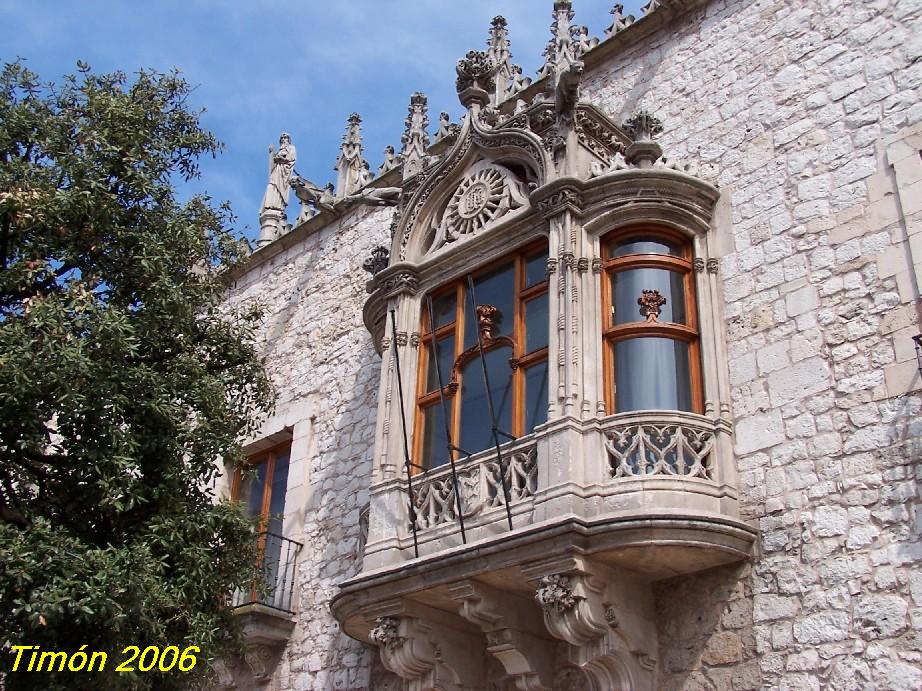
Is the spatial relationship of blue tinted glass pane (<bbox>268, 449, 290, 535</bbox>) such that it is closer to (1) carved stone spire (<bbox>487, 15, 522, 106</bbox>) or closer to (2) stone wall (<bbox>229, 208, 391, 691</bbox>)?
(2) stone wall (<bbox>229, 208, 391, 691</bbox>)

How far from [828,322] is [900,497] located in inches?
64.1

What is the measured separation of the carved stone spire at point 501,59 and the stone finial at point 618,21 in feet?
4.55

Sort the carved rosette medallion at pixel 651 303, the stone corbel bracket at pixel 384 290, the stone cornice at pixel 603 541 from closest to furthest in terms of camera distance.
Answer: the stone cornice at pixel 603 541
the carved rosette medallion at pixel 651 303
the stone corbel bracket at pixel 384 290

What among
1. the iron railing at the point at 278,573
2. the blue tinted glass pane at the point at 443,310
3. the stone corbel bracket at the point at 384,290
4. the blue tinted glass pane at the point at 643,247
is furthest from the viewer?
the iron railing at the point at 278,573

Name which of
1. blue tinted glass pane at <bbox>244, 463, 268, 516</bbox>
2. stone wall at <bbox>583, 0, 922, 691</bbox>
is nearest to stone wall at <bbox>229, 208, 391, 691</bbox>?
blue tinted glass pane at <bbox>244, 463, 268, 516</bbox>

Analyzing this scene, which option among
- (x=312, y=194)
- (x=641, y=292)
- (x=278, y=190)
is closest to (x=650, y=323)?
(x=641, y=292)

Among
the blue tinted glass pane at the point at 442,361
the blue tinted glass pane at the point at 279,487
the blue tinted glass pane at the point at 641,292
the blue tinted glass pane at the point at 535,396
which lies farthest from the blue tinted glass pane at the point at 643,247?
the blue tinted glass pane at the point at 279,487

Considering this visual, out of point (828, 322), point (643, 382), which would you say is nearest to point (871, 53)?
point (828, 322)

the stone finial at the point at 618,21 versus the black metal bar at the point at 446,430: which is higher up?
the stone finial at the point at 618,21

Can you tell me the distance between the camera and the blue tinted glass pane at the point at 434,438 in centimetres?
994

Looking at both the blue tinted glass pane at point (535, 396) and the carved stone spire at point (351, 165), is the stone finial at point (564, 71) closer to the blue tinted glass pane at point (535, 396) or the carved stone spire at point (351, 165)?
the blue tinted glass pane at point (535, 396)

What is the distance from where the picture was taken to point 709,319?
923 cm

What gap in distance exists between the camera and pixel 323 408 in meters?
13.4

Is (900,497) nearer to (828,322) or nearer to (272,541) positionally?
(828,322)
